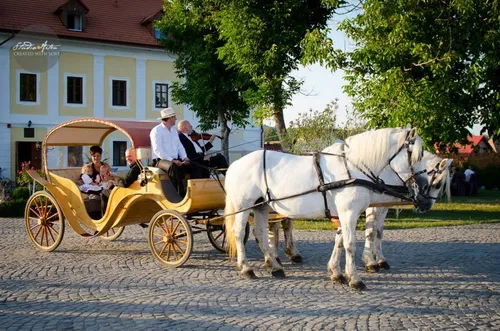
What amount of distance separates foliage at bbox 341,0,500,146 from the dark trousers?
298 inches

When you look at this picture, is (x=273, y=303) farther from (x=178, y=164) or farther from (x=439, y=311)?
(x=178, y=164)

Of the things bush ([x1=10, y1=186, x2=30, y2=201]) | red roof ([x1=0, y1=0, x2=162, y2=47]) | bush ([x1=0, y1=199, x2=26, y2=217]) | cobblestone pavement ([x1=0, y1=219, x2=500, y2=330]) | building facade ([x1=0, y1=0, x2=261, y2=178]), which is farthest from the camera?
red roof ([x1=0, y1=0, x2=162, y2=47])

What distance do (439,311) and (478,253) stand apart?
457cm

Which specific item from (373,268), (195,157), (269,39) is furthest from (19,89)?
(373,268)

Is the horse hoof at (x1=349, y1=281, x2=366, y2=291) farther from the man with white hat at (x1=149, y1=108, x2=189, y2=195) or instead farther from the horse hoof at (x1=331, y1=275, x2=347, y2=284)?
Result: the man with white hat at (x1=149, y1=108, x2=189, y2=195)

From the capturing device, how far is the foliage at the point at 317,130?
67.7ft

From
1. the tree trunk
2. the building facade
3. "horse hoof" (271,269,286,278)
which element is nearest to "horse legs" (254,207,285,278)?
"horse hoof" (271,269,286,278)

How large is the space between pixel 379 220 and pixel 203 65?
16.5 m

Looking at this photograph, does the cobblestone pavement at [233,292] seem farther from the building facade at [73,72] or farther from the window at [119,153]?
the window at [119,153]

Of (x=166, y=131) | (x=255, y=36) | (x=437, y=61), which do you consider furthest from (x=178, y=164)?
(x=255, y=36)

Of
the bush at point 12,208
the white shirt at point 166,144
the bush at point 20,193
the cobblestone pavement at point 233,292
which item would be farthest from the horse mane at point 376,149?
the bush at point 20,193

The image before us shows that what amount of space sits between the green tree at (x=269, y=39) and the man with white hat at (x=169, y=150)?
35.4 ft

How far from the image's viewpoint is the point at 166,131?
392 inches

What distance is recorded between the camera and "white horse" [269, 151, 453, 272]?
831 cm
